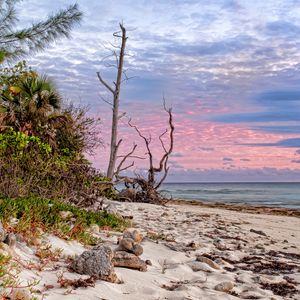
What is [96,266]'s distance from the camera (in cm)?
504

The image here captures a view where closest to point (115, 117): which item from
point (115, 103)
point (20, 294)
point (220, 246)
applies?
point (115, 103)

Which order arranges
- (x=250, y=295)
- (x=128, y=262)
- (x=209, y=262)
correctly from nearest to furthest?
(x=250, y=295) < (x=128, y=262) < (x=209, y=262)

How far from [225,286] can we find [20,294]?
247 cm

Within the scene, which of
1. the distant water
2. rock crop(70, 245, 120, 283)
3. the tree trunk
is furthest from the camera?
the distant water

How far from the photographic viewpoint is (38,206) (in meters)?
7.18

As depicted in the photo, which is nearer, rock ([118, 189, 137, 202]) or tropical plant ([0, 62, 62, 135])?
tropical plant ([0, 62, 62, 135])

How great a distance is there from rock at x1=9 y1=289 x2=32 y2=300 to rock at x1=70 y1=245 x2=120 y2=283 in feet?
3.30

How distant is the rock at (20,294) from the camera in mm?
3982

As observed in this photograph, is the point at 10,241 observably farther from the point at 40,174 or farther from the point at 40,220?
the point at 40,174

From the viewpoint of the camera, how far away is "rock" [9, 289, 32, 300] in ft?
13.1

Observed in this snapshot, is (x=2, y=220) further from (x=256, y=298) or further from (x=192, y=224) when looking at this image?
(x=192, y=224)

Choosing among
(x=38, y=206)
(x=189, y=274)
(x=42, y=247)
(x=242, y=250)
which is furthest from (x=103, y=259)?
(x=242, y=250)

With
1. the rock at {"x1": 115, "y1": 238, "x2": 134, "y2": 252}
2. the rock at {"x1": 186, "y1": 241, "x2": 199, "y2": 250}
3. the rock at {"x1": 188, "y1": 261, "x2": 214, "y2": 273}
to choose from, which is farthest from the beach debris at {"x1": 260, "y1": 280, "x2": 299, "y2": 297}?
the rock at {"x1": 186, "y1": 241, "x2": 199, "y2": 250}

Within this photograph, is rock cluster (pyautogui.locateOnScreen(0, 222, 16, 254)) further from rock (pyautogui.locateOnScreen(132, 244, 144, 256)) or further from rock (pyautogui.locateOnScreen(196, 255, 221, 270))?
rock (pyautogui.locateOnScreen(196, 255, 221, 270))
